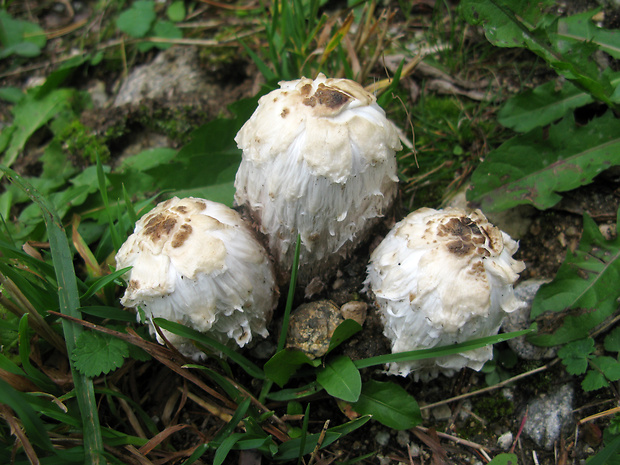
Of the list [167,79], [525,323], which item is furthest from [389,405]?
[167,79]

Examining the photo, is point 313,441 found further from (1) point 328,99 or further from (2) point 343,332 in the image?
(1) point 328,99

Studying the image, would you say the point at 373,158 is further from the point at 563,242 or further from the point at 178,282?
the point at 563,242

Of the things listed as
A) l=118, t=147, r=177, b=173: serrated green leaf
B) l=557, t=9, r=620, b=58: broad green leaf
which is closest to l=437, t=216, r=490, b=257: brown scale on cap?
l=557, t=9, r=620, b=58: broad green leaf

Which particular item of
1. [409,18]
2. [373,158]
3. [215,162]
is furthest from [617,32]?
[215,162]

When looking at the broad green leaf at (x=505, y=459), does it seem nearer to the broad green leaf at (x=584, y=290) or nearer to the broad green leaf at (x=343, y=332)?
the broad green leaf at (x=584, y=290)

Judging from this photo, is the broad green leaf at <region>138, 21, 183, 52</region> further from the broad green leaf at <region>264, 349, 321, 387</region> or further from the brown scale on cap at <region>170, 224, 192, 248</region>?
the broad green leaf at <region>264, 349, 321, 387</region>

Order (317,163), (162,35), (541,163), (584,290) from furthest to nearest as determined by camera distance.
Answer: (162,35) < (541,163) < (584,290) < (317,163)
